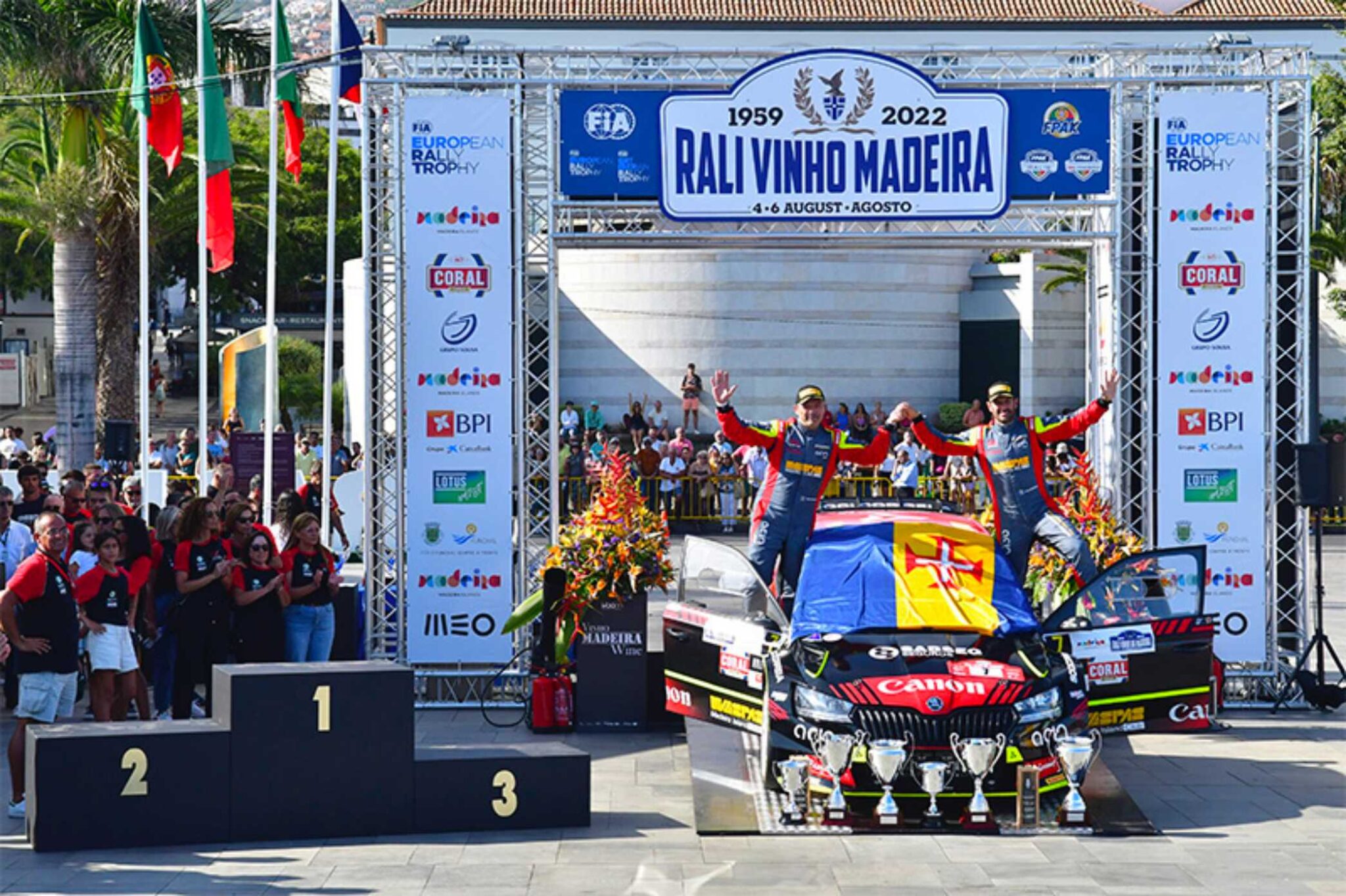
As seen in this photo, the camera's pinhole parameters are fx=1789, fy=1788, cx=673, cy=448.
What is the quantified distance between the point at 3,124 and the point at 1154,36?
40901 millimetres

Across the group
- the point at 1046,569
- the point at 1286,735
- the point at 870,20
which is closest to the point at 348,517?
the point at 1046,569

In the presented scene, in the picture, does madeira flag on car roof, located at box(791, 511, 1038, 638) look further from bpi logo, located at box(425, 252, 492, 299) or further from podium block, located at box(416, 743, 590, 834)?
bpi logo, located at box(425, 252, 492, 299)

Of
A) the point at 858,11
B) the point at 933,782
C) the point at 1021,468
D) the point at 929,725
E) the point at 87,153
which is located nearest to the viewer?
the point at 933,782

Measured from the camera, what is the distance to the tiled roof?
65562mm

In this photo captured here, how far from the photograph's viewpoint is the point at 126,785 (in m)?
9.72

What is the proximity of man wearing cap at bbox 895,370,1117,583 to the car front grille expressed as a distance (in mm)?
3505

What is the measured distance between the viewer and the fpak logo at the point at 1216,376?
1462cm

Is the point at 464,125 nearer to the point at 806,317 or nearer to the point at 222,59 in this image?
the point at 222,59

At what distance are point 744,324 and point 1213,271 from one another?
28.7 m

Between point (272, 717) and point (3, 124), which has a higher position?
point (3, 124)

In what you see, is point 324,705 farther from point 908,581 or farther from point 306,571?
point 908,581

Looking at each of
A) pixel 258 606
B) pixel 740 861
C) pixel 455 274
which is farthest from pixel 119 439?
pixel 740 861

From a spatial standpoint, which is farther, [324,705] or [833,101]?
[833,101]

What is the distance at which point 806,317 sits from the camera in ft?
143
